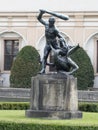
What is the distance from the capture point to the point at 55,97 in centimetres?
1560

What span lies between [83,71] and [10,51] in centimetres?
619

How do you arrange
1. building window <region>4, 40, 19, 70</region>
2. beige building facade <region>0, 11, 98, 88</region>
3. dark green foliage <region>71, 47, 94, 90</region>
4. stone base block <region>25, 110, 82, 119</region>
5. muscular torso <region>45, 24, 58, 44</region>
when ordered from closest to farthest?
stone base block <region>25, 110, 82, 119</region>, muscular torso <region>45, 24, 58, 44</region>, dark green foliage <region>71, 47, 94, 90</region>, beige building facade <region>0, 11, 98, 88</region>, building window <region>4, 40, 19, 70</region>

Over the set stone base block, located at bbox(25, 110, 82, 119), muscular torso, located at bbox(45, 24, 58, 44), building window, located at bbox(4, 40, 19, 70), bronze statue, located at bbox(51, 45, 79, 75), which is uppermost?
building window, located at bbox(4, 40, 19, 70)

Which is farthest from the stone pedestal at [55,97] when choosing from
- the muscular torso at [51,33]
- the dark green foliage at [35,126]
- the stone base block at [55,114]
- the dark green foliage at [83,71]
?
the dark green foliage at [83,71]


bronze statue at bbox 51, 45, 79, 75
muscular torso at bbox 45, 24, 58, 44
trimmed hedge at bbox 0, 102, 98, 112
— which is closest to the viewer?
bronze statue at bbox 51, 45, 79, 75

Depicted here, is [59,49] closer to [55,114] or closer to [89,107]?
[55,114]

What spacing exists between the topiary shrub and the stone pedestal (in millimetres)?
19537

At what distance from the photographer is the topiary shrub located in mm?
35500

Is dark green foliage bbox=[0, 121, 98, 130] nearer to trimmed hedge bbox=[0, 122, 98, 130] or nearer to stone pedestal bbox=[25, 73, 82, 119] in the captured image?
trimmed hedge bbox=[0, 122, 98, 130]

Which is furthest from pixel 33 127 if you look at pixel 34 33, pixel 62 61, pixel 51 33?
pixel 34 33

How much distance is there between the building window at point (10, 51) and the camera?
39219 millimetres

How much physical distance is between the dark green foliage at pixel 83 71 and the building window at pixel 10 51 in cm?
511

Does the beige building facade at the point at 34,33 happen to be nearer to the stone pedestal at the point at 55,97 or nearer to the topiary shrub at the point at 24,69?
the topiary shrub at the point at 24,69

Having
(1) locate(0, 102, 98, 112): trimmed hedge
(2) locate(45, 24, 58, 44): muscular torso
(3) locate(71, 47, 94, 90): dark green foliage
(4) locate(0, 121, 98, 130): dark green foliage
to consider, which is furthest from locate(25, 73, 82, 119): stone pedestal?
(3) locate(71, 47, 94, 90): dark green foliage
